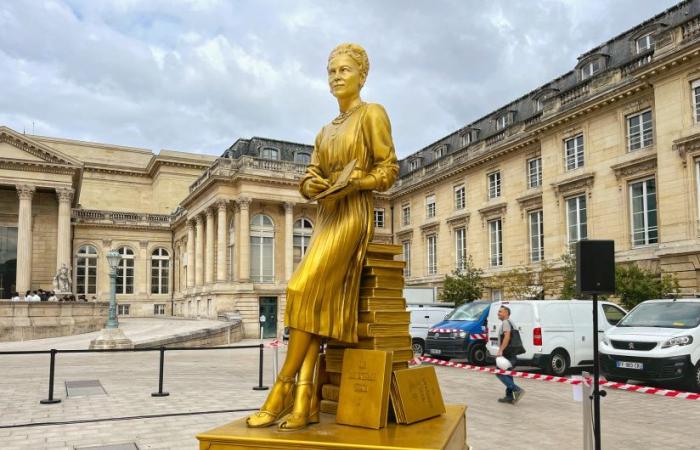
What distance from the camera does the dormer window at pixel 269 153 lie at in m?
45.8

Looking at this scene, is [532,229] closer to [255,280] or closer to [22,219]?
[255,280]

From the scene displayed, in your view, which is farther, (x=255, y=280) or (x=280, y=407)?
(x=255, y=280)

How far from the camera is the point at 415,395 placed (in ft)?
15.9

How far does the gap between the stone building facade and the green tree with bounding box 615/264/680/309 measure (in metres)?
0.67

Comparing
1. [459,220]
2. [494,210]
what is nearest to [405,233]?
[459,220]

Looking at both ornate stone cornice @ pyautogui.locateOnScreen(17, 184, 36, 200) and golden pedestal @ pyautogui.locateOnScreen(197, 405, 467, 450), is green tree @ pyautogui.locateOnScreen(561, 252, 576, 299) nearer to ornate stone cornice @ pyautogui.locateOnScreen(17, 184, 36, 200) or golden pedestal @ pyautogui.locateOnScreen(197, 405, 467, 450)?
golden pedestal @ pyautogui.locateOnScreen(197, 405, 467, 450)

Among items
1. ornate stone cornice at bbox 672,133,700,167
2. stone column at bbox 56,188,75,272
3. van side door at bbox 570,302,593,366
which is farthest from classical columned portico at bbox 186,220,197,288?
van side door at bbox 570,302,593,366

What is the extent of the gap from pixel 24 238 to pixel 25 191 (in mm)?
3428

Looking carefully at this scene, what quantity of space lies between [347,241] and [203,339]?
25.4 metres

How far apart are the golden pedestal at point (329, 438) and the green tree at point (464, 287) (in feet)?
96.6

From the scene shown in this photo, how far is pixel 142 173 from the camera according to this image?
67812 millimetres

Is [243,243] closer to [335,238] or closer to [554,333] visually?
[554,333]

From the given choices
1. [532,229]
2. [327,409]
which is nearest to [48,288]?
[532,229]

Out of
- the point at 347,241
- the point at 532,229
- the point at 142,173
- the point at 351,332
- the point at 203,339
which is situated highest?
the point at 142,173
